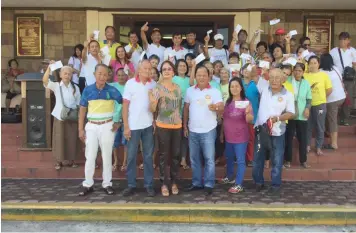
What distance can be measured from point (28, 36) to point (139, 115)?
6.44 m

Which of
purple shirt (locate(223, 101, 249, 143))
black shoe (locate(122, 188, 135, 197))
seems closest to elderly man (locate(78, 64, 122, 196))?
black shoe (locate(122, 188, 135, 197))

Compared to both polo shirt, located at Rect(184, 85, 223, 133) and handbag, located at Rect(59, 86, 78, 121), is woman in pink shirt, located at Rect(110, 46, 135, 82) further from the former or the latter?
polo shirt, located at Rect(184, 85, 223, 133)

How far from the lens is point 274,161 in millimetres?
5895

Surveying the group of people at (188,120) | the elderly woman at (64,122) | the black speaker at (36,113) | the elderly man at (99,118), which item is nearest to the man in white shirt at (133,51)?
the group of people at (188,120)

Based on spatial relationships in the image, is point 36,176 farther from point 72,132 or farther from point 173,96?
point 173,96

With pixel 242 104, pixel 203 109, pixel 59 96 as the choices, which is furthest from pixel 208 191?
pixel 59 96

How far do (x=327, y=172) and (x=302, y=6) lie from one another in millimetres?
5118

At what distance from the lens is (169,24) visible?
10898mm

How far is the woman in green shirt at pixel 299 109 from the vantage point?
6551mm

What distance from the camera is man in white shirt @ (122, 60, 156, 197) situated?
5613 millimetres

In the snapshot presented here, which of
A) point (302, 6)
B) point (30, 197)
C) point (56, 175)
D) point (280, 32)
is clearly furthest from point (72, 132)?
point (302, 6)

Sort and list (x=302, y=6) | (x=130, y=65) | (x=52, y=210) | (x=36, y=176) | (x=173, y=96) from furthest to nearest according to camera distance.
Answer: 1. (x=302, y=6)
2. (x=130, y=65)
3. (x=36, y=176)
4. (x=173, y=96)
5. (x=52, y=210)

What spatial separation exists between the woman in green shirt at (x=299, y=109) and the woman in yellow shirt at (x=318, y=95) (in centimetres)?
35

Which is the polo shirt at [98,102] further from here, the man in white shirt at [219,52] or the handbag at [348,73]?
the handbag at [348,73]
